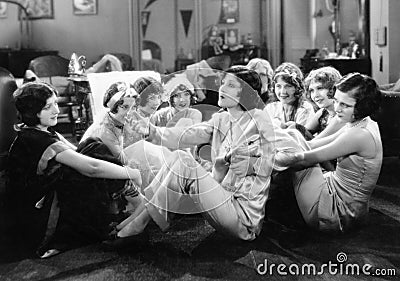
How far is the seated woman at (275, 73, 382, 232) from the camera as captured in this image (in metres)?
1.92

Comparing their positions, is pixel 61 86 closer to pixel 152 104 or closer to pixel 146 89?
pixel 146 89

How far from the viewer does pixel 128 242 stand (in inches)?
74.6

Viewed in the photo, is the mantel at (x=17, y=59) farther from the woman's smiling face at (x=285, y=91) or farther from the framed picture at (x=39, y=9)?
the woman's smiling face at (x=285, y=91)

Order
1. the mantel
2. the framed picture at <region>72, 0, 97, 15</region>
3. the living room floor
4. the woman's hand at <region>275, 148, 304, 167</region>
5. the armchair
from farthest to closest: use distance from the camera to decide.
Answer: the framed picture at <region>72, 0, 97, 15</region> < the mantel < the armchair < the woman's hand at <region>275, 148, 304, 167</region> < the living room floor

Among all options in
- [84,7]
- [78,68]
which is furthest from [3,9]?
[78,68]

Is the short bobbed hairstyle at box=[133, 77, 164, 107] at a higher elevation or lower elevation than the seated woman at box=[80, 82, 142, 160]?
higher

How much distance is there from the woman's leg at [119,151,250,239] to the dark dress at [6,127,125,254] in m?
0.13

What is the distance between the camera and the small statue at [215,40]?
231 inches

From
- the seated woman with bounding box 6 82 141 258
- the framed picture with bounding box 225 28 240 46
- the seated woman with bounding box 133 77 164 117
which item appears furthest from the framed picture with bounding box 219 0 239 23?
the seated woman with bounding box 6 82 141 258

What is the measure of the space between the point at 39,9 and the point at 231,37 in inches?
80.0

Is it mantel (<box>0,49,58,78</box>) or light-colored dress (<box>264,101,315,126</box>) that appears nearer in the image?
light-colored dress (<box>264,101,315,126</box>)

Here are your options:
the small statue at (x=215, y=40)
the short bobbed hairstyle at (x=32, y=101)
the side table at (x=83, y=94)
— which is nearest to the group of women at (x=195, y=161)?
the short bobbed hairstyle at (x=32, y=101)

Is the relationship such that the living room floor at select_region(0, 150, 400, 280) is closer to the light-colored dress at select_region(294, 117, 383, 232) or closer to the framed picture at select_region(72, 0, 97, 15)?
the light-colored dress at select_region(294, 117, 383, 232)

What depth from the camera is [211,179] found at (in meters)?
1.77
